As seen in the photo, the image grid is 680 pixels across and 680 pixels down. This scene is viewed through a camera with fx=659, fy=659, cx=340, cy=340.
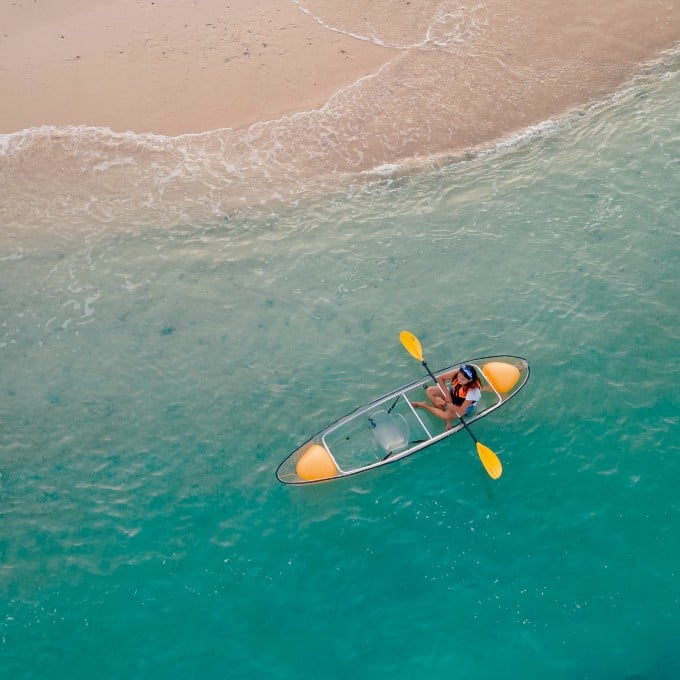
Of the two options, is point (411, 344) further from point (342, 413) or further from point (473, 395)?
point (342, 413)

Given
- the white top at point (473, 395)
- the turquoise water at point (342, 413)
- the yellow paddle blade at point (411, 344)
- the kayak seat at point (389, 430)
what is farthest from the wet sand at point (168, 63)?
the white top at point (473, 395)

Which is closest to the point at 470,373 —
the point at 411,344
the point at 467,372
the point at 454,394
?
the point at 467,372

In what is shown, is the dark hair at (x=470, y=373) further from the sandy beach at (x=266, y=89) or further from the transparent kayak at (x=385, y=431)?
the sandy beach at (x=266, y=89)

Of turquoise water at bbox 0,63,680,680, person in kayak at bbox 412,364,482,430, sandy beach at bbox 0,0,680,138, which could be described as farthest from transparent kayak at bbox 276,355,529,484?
sandy beach at bbox 0,0,680,138

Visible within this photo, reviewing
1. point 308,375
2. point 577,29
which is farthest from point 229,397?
point 577,29

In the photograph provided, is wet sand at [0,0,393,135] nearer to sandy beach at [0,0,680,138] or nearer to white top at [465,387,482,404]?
sandy beach at [0,0,680,138]

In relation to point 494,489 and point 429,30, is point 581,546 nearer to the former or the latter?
point 494,489

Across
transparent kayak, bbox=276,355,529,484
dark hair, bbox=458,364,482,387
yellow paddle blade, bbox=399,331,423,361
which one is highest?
yellow paddle blade, bbox=399,331,423,361
